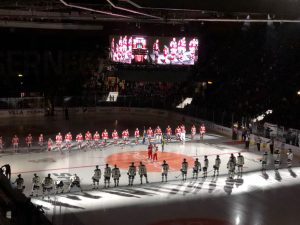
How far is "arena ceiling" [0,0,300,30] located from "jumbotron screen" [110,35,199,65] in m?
4.50

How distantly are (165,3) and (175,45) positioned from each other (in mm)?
33456

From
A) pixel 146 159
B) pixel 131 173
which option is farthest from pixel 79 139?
pixel 131 173

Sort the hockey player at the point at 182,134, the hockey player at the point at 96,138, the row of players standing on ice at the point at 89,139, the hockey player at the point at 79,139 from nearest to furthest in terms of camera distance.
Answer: the row of players standing on ice at the point at 89,139 → the hockey player at the point at 79,139 → the hockey player at the point at 96,138 → the hockey player at the point at 182,134

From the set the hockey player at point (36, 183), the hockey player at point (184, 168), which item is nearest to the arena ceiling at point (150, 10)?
the hockey player at point (184, 168)

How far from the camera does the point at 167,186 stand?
23641 mm

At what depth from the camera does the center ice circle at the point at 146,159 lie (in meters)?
27.9

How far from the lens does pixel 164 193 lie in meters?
22.4

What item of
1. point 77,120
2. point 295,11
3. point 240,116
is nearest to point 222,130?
point 240,116

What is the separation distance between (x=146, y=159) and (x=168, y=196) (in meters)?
8.28

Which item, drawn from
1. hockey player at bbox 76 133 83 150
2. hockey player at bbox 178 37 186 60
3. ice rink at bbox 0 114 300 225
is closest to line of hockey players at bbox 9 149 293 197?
ice rink at bbox 0 114 300 225

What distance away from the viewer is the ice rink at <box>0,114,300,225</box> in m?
19.0

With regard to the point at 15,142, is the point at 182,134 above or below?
above

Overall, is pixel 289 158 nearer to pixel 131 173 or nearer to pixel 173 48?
pixel 131 173

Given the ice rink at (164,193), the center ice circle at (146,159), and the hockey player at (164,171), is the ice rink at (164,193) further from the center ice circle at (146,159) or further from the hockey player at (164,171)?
the hockey player at (164,171)
